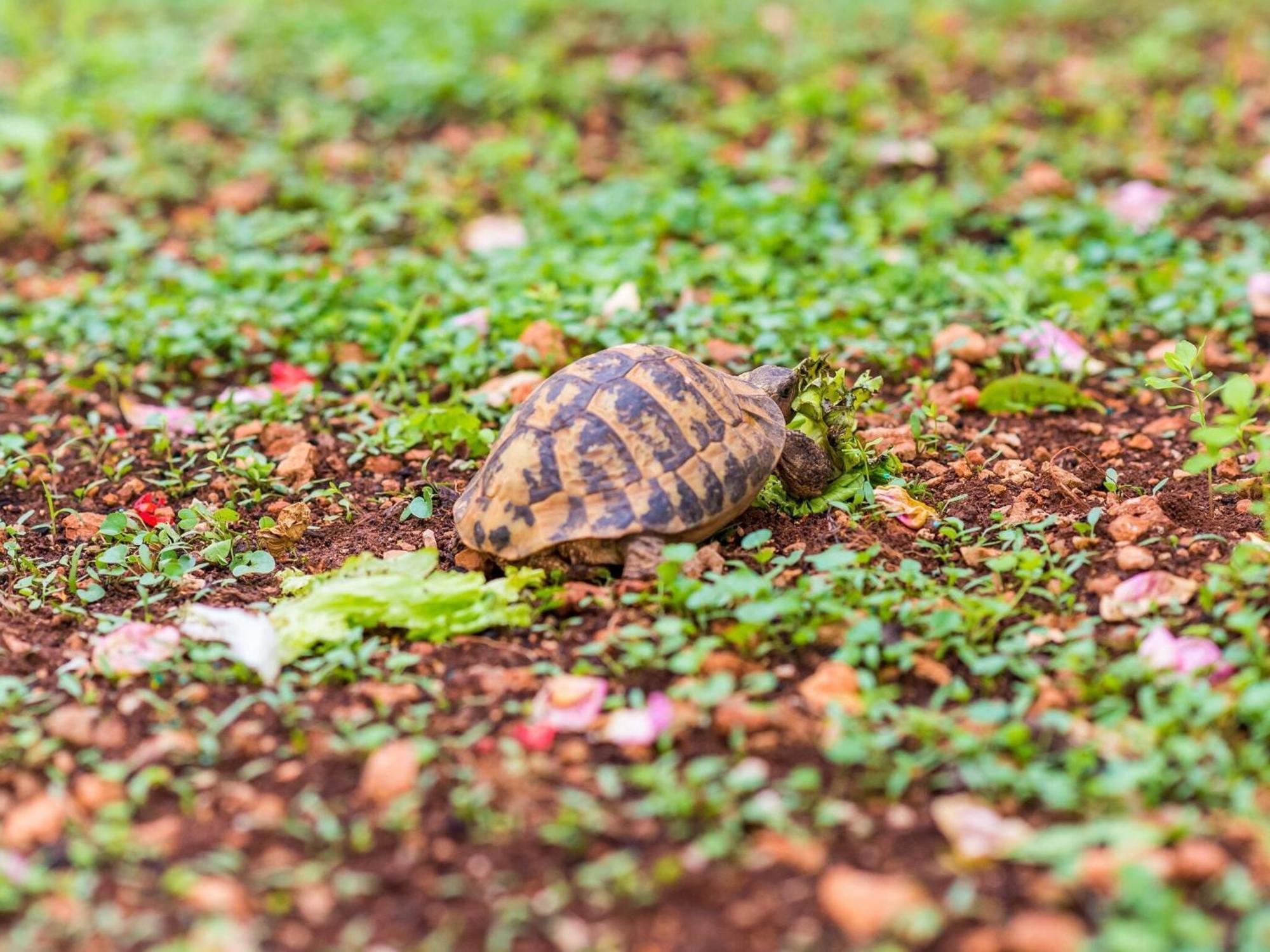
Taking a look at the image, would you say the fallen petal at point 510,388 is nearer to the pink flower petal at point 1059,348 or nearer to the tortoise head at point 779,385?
the tortoise head at point 779,385

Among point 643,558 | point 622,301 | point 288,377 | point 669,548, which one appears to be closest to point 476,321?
point 622,301

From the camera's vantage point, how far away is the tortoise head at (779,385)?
3797 mm

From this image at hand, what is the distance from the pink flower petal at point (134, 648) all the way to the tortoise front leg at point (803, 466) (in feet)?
5.48

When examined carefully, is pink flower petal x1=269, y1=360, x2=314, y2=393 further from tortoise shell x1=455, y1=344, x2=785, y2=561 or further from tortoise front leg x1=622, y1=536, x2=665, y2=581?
tortoise front leg x1=622, y1=536, x2=665, y2=581

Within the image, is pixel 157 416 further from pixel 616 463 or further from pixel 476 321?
pixel 616 463

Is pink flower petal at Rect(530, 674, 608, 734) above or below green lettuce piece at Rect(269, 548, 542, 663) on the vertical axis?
below

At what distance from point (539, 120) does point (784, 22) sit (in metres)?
2.22

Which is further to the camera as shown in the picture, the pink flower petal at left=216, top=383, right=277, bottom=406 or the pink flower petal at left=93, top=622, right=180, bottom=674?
the pink flower petal at left=216, top=383, right=277, bottom=406

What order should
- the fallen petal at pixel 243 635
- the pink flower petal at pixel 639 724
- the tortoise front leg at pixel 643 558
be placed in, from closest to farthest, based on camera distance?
1. the pink flower petal at pixel 639 724
2. the fallen petal at pixel 243 635
3. the tortoise front leg at pixel 643 558

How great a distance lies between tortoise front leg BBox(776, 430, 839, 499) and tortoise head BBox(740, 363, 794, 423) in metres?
0.13

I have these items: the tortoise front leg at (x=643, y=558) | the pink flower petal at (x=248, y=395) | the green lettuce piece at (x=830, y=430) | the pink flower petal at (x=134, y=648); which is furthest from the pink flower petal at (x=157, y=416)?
the green lettuce piece at (x=830, y=430)

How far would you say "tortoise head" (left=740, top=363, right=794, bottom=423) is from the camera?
3.80m

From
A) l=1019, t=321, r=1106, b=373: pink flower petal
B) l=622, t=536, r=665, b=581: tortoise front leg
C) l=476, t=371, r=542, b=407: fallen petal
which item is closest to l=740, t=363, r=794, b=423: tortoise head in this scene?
l=622, t=536, r=665, b=581: tortoise front leg

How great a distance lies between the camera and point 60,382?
188 inches
